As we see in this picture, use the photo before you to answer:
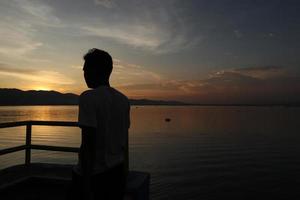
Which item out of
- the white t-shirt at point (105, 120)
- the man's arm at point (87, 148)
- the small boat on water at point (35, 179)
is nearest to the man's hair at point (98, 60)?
the white t-shirt at point (105, 120)

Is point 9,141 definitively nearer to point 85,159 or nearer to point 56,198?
point 56,198

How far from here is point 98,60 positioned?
2.98 m

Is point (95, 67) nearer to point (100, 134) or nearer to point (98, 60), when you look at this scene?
point (98, 60)

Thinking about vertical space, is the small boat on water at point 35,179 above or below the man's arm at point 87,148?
below

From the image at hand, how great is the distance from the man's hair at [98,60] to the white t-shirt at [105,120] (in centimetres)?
22

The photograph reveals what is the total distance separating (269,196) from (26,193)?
1482cm

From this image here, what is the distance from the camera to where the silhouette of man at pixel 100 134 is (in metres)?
2.71

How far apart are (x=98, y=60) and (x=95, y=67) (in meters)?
0.08

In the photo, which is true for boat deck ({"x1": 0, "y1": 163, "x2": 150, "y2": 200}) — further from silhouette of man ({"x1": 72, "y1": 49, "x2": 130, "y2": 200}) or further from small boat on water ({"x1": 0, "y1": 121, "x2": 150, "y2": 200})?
silhouette of man ({"x1": 72, "y1": 49, "x2": 130, "y2": 200})

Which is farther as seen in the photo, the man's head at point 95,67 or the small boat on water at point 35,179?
the small boat on water at point 35,179

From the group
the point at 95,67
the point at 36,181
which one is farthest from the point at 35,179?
the point at 95,67

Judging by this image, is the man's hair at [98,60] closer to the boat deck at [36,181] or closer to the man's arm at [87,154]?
the man's arm at [87,154]

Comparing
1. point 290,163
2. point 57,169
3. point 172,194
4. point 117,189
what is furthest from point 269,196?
point 117,189

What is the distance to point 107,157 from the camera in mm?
2895
